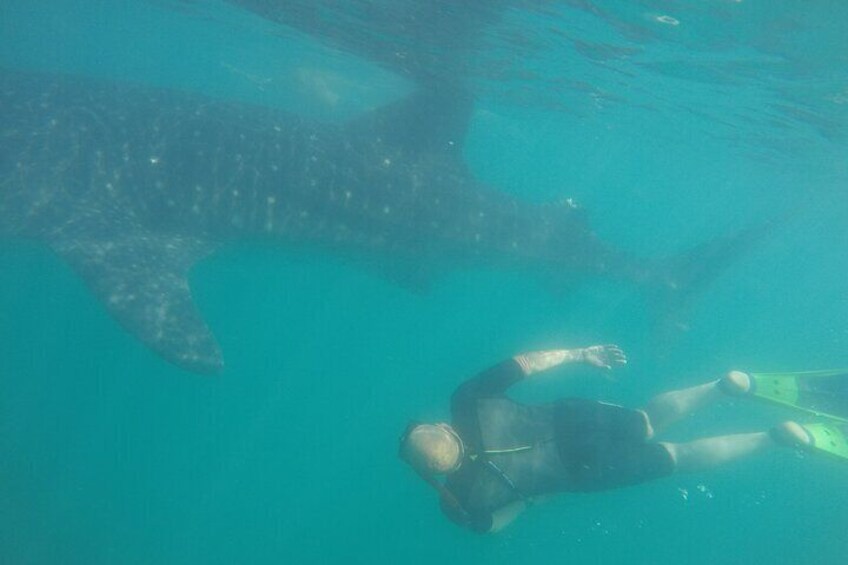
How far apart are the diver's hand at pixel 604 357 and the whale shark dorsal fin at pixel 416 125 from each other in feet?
20.1

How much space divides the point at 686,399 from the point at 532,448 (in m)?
3.97

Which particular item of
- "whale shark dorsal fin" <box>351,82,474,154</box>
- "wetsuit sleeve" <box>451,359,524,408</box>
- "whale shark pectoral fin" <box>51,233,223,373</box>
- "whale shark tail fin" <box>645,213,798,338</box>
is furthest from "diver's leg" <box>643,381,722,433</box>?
"whale shark pectoral fin" <box>51,233,223,373</box>

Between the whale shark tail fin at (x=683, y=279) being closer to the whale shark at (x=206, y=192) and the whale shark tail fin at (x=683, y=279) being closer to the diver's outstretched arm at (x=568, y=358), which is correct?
the whale shark at (x=206, y=192)

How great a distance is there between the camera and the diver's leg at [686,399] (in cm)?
1002

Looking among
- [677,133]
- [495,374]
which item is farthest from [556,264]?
[677,133]

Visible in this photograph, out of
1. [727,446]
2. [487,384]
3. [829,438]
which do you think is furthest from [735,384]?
[487,384]

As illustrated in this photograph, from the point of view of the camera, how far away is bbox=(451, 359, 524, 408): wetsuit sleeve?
24.3 ft

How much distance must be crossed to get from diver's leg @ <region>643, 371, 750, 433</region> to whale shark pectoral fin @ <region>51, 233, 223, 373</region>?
7.22 m

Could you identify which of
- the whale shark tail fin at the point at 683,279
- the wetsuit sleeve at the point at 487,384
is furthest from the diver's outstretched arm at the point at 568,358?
the whale shark tail fin at the point at 683,279

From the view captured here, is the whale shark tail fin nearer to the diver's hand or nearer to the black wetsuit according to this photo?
the diver's hand

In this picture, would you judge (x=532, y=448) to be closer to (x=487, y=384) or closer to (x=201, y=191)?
(x=487, y=384)

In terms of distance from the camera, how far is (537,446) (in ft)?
25.6

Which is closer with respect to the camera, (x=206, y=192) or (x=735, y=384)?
(x=735, y=384)

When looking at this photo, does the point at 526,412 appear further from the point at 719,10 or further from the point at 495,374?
the point at 719,10
